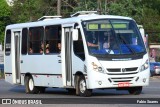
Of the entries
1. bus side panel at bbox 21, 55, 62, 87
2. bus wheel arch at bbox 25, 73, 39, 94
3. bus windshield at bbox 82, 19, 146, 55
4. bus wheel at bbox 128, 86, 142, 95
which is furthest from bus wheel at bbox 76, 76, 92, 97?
bus wheel arch at bbox 25, 73, 39, 94

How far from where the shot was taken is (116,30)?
24938 millimetres

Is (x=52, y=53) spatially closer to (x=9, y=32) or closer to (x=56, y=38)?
(x=56, y=38)

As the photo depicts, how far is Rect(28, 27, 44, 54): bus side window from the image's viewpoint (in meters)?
28.1

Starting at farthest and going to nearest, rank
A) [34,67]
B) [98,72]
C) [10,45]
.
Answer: [10,45] < [34,67] < [98,72]

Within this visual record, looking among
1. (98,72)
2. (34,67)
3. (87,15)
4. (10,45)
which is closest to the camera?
(98,72)

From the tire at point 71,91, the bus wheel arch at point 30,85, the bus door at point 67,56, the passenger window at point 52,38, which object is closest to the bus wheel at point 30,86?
the bus wheel arch at point 30,85

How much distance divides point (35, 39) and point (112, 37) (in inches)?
191

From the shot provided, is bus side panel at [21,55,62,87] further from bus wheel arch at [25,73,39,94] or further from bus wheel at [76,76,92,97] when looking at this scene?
bus wheel at [76,76,92,97]

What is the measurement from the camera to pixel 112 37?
24.7 m

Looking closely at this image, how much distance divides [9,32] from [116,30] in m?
7.68

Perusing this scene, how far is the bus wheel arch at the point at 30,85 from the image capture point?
28.8 m

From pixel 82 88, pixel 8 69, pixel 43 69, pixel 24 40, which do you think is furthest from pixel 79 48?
pixel 8 69

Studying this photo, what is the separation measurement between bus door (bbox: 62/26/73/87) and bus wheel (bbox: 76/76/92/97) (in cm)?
83

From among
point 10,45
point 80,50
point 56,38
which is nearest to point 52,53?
point 56,38
